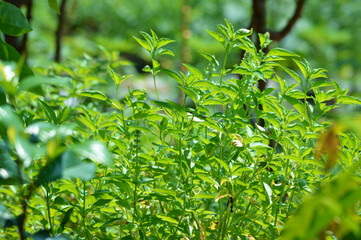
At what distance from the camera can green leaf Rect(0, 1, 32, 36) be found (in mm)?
573

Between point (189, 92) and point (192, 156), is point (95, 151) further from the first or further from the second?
point (192, 156)

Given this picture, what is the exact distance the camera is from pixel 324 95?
2.18 ft

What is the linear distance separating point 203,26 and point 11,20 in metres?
5.87

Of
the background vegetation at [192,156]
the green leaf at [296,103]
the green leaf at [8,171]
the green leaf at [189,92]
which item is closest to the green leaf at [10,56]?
the background vegetation at [192,156]

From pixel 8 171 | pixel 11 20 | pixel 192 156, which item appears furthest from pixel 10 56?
pixel 192 156

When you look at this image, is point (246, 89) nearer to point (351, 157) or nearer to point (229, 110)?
point (229, 110)

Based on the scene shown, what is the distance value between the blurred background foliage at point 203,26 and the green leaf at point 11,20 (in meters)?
4.83

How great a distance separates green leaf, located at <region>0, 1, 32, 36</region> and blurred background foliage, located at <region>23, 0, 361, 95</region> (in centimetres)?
483

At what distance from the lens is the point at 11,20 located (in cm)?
58

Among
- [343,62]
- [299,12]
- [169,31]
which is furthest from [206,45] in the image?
[299,12]

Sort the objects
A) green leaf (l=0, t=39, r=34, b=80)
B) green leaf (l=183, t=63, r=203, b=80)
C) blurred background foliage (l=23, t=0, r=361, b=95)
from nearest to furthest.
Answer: green leaf (l=0, t=39, r=34, b=80), green leaf (l=183, t=63, r=203, b=80), blurred background foliage (l=23, t=0, r=361, b=95)

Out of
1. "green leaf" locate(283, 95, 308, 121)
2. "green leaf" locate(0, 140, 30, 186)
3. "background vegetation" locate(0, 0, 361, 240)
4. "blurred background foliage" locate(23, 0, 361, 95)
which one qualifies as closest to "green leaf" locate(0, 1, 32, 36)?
"background vegetation" locate(0, 0, 361, 240)

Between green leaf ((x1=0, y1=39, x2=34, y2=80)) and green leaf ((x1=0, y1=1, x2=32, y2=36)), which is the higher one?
green leaf ((x1=0, y1=1, x2=32, y2=36))

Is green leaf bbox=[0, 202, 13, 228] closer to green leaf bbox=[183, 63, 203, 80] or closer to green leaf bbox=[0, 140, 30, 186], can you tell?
green leaf bbox=[0, 140, 30, 186]
